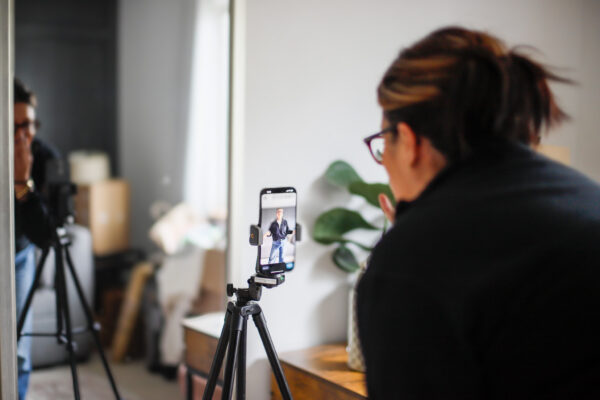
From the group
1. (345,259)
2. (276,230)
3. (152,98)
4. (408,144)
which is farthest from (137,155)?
(408,144)

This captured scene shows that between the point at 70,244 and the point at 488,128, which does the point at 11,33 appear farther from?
the point at 488,128

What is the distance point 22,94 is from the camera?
1.76 metres

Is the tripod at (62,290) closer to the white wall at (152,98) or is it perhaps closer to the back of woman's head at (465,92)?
the white wall at (152,98)

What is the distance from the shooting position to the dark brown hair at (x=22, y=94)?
1.75 meters

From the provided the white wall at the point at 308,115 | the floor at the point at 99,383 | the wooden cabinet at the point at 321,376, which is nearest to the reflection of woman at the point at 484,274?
the wooden cabinet at the point at 321,376

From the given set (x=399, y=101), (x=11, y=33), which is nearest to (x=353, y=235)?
(x=11, y=33)

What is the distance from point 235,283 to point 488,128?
50.9 inches

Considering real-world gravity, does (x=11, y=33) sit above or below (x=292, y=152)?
above

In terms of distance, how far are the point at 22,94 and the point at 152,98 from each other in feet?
1.22

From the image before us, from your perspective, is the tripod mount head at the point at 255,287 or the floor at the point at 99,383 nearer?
the tripod mount head at the point at 255,287

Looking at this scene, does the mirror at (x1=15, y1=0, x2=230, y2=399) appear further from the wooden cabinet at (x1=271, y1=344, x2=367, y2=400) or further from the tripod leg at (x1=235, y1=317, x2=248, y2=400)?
the tripod leg at (x1=235, y1=317, x2=248, y2=400)

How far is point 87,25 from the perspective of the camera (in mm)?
1818

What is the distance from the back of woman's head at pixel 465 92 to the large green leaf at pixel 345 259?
1.33m

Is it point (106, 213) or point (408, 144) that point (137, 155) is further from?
point (408, 144)
